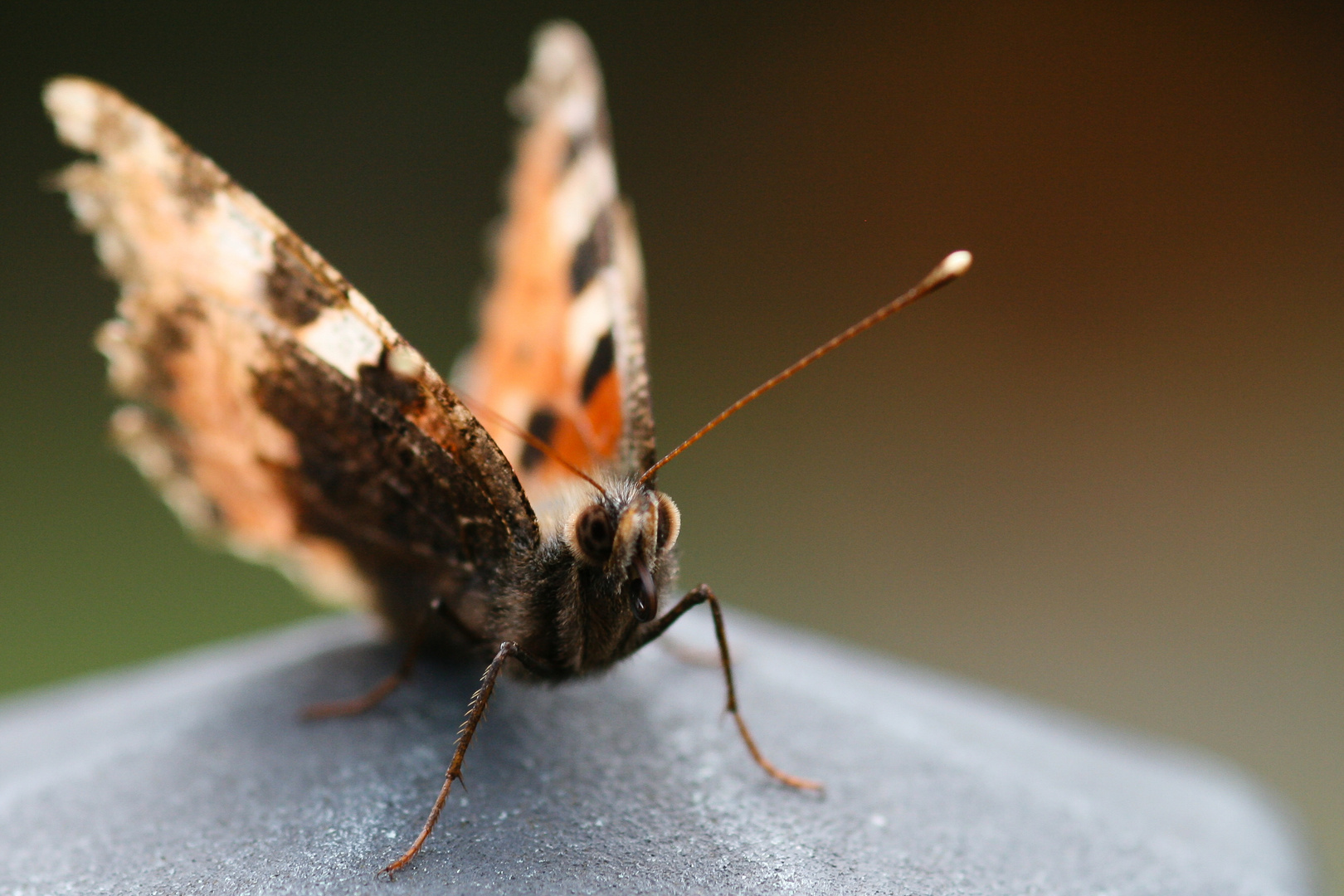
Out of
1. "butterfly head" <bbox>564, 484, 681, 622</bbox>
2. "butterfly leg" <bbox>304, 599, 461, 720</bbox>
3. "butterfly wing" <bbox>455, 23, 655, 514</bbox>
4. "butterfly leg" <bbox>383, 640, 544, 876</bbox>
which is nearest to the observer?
"butterfly leg" <bbox>383, 640, 544, 876</bbox>

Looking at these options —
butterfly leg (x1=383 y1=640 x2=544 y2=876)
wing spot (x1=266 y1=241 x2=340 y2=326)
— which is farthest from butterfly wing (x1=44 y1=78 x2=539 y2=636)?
butterfly leg (x1=383 y1=640 x2=544 y2=876)

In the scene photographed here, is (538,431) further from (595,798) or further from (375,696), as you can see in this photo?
(595,798)

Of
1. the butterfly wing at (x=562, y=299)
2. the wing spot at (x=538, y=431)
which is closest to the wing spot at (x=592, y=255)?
the butterfly wing at (x=562, y=299)

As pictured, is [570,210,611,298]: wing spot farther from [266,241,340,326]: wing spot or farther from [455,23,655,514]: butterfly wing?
[266,241,340,326]: wing spot

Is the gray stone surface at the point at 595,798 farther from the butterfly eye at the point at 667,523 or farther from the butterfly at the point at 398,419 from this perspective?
the butterfly eye at the point at 667,523

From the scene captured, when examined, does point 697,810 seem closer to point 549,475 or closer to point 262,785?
point 262,785

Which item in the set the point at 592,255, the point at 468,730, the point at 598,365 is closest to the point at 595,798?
the point at 468,730
